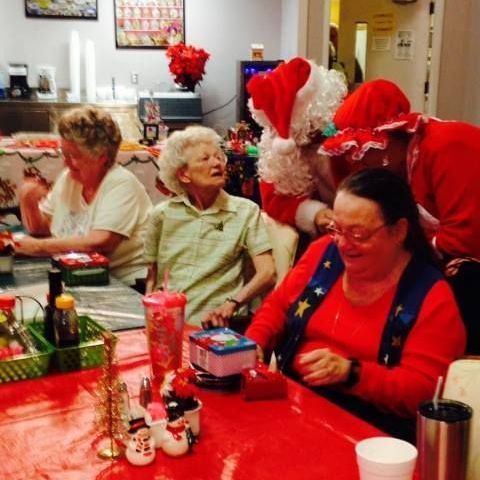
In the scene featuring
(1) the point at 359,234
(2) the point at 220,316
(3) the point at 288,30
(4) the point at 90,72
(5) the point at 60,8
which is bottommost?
(2) the point at 220,316

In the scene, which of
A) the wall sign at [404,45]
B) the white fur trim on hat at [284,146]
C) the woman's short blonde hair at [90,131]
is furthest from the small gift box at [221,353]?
the wall sign at [404,45]

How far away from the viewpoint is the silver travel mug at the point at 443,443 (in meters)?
1.23

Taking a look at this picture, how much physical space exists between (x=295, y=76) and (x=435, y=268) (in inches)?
47.9

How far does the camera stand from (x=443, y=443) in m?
1.23

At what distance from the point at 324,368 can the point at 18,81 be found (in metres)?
5.67

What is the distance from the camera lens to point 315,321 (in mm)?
2119

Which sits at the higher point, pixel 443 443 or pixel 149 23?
pixel 149 23

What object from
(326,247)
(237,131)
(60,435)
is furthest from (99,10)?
(60,435)

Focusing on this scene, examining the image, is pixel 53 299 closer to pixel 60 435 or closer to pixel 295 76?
pixel 60 435

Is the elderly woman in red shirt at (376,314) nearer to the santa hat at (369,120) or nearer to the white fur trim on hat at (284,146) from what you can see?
the santa hat at (369,120)

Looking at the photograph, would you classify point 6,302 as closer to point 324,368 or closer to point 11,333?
point 11,333

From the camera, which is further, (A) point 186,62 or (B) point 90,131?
(A) point 186,62

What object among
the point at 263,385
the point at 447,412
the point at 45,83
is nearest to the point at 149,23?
the point at 45,83

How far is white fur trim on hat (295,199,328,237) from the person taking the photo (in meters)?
2.82
